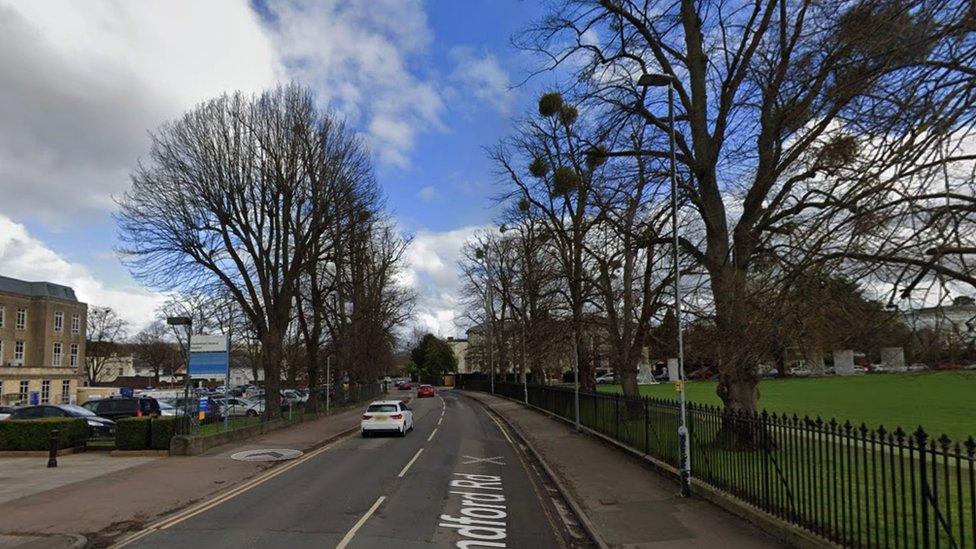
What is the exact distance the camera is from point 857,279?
6461mm

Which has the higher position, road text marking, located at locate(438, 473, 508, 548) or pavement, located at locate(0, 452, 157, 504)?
road text marking, located at locate(438, 473, 508, 548)

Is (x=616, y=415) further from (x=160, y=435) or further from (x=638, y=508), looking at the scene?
(x=160, y=435)

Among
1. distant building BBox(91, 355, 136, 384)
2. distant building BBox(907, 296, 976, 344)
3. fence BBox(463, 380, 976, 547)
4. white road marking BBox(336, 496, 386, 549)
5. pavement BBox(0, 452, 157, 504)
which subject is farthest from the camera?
distant building BBox(91, 355, 136, 384)

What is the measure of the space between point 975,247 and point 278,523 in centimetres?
948

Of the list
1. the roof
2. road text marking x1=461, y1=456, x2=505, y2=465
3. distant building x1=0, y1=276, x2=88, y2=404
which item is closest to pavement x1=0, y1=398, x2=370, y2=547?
road text marking x1=461, y1=456, x2=505, y2=465

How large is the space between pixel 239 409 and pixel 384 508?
106 feet

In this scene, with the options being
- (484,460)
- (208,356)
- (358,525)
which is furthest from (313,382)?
(358,525)

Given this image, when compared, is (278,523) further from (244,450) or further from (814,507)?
(244,450)

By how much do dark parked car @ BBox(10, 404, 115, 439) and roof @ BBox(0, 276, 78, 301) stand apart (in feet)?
155

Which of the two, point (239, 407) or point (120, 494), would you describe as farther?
point (239, 407)

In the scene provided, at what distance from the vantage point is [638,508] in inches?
448

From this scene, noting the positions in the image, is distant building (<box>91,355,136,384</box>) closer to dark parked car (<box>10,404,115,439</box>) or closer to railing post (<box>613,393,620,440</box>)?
dark parked car (<box>10,404,115,439</box>)

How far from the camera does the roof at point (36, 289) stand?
67750 mm

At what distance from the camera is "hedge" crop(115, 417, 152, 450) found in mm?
20375
